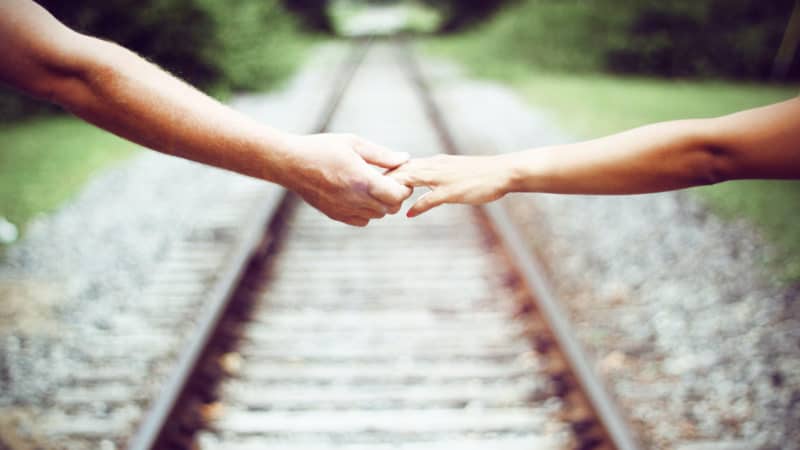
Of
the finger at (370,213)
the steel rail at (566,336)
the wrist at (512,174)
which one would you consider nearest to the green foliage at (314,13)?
the steel rail at (566,336)

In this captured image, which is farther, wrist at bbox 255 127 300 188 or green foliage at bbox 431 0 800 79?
green foliage at bbox 431 0 800 79

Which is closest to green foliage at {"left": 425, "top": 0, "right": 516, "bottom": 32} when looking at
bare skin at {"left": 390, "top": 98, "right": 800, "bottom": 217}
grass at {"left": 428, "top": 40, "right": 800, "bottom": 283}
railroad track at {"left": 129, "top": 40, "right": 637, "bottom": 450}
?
grass at {"left": 428, "top": 40, "right": 800, "bottom": 283}

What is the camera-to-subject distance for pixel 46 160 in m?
7.73

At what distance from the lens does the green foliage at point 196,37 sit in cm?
1027

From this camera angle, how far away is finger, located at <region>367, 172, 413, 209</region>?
6.97 ft

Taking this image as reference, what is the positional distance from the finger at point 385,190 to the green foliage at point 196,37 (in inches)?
346

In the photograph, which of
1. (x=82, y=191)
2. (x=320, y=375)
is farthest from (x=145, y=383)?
(x=82, y=191)

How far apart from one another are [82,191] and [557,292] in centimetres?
511

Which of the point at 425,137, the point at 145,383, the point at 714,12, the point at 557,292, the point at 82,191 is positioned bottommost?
the point at 145,383

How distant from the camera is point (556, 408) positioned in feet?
9.43

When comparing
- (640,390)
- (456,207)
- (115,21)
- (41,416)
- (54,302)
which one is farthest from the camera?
(115,21)

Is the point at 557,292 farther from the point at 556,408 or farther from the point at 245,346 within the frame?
the point at 245,346

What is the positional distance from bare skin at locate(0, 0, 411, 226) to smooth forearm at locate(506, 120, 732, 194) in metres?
0.51

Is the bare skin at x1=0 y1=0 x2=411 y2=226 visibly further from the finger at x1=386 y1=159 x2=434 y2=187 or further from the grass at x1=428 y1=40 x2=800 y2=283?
the grass at x1=428 y1=40 x2=800 y2=283
